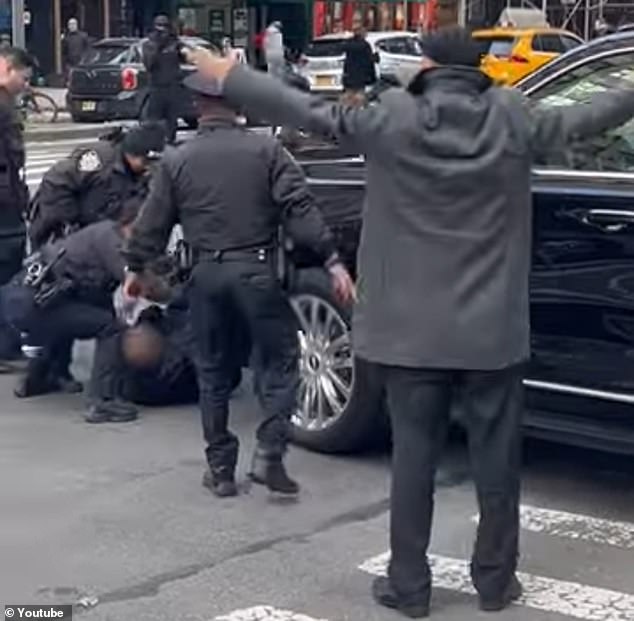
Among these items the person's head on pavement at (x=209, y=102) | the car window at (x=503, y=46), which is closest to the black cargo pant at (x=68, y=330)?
the person's head on pavement at (x=209, y=102)

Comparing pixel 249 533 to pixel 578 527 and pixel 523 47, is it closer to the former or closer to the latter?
pixel 578 527

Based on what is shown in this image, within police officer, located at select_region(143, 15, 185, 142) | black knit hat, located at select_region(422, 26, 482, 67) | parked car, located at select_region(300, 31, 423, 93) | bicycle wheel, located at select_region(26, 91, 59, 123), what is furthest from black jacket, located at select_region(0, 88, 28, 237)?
parked car, located at select_region(300, 31, 423, 93)

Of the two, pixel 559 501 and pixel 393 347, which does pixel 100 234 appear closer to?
pixel 559 501

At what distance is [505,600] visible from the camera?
5613 mm

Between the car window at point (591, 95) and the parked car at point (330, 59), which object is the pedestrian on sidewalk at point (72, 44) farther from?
the car window at point (591, 95)

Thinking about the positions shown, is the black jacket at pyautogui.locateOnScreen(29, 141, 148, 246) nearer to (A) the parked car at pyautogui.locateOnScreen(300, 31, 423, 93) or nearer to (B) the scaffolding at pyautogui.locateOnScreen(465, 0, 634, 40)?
(A) the parked car at pyautogui.locateOnScreen(300, 31, 423, 93)

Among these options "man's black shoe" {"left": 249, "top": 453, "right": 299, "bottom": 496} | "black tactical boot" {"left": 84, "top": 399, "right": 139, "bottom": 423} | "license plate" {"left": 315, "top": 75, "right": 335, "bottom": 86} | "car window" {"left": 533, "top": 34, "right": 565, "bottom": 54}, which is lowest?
"license plate" {"left": 315, "top": 75, "right": 335, "bottom": 86}

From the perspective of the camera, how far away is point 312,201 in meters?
6.76

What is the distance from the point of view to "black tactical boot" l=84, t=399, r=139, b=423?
8.28 metres

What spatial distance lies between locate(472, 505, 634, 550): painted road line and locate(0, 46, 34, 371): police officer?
151 inches

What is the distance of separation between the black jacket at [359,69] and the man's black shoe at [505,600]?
11.0m

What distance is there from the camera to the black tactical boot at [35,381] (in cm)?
888

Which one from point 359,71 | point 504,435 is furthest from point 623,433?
point 359,71

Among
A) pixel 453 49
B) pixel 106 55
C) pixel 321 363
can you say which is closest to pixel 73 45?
pixel 106 55
